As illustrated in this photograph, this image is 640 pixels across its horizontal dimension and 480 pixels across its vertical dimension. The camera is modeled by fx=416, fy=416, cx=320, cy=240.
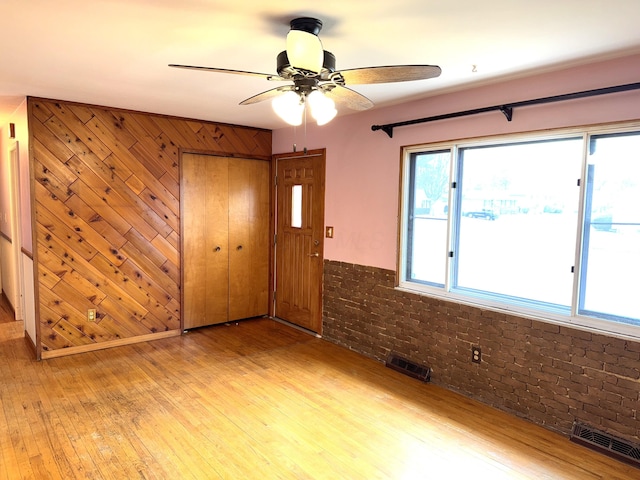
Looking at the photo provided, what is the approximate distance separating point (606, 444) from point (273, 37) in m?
3.20

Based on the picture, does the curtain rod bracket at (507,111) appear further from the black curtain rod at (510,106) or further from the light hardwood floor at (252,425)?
the light hardwood floor at (252,425)

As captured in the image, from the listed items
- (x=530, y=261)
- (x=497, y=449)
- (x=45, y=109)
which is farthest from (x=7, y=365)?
(x=530, y=261)

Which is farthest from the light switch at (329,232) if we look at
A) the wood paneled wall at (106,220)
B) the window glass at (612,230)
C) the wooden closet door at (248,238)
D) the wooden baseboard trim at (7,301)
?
the wooden baseboard trim at (7,301)

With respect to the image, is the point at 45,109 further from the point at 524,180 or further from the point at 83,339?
the point at 524,180

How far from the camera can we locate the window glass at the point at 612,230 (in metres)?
2.59

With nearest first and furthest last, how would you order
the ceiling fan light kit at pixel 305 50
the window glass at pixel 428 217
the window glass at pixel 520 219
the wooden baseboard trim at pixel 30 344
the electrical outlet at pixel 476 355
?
1. the ceiling fan light kit at pixel 305 50
2. the window glass at pixel 520 219
3. the electrical outlet at pixel 476 355
4. the window glass at pixel 428 217
5. the wooden baseboard trim at pixel 30 344

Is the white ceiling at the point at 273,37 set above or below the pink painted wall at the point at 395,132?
above

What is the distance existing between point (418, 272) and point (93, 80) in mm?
3173

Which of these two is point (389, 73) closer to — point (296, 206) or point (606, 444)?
point (606, 444)

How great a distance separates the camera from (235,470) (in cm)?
240

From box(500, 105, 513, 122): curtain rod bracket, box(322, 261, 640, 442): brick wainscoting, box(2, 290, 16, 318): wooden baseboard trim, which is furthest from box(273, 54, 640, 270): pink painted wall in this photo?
box(2, 290, 16, 318): wooden baseboard trim

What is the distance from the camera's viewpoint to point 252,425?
114 inches

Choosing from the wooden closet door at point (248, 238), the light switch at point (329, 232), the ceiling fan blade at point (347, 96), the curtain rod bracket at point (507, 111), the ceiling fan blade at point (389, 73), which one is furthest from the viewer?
the wooden closet door at point (248, 238)

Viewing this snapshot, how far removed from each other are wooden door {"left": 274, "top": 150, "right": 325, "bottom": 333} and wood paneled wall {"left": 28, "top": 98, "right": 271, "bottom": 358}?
1.02m
